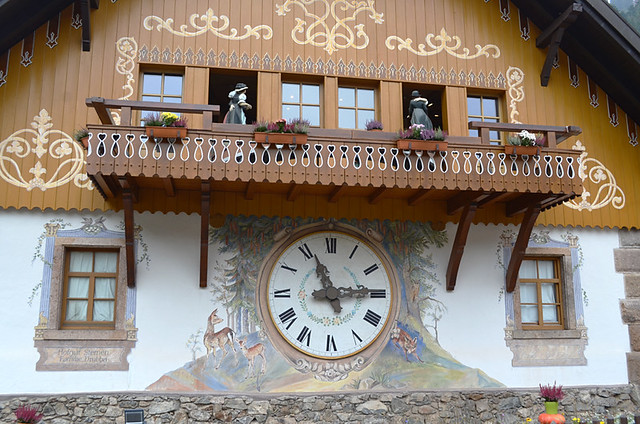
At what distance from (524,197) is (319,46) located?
13.1 ft

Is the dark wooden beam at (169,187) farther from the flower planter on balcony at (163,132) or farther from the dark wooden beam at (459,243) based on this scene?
the dark wooden beam at (459,243)

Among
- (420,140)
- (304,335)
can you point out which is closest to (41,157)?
(304,335)

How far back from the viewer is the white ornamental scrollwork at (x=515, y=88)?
11.2 metres

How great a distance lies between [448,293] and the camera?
10.4 meters

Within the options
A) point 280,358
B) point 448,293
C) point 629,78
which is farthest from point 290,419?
point 629,78

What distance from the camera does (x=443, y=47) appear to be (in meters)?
11.2

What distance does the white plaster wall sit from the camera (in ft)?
30.4

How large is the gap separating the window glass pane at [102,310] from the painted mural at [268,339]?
118 cm

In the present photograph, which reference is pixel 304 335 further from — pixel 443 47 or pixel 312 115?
pixel 443 47

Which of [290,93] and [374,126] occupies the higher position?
[290,93]

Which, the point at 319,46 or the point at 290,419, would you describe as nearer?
the point at 290,419

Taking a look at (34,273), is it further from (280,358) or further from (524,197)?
(524,197)

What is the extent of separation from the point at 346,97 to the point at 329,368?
4.25 m

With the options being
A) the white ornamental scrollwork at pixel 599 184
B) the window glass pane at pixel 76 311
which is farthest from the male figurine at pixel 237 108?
the white ornamental scrollwork at pixel 599 184
